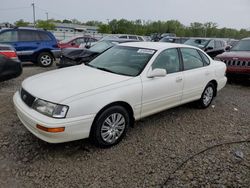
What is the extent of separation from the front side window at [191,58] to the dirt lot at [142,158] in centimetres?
111

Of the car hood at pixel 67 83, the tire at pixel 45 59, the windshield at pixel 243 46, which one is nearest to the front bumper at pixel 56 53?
the tire at pixel 45 59

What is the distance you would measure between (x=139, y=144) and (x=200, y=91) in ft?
6.73

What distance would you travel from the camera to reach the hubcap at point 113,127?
10.3 ft

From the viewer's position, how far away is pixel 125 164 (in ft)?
9.62

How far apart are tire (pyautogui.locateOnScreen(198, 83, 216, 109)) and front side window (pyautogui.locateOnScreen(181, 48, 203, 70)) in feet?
2.02

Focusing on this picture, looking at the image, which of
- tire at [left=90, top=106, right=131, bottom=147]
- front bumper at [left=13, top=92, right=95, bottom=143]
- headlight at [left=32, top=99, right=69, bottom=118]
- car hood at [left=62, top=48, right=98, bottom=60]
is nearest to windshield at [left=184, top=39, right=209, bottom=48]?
car hood at [left=62, top=48, right=98, bottom=60]

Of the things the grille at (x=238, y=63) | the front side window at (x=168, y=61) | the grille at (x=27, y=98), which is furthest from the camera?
the grille at (x=238, y=63)

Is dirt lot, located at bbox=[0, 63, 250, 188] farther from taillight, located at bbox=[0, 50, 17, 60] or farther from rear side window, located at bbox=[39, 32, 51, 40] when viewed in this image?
rear side window, located at bbox=[39, 32, 51, 40]

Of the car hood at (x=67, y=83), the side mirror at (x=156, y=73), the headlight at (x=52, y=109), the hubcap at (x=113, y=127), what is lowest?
the hubcap at (x=113, y=127)

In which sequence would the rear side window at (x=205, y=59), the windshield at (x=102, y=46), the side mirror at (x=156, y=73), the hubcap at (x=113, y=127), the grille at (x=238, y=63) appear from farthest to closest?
the windshield at (x=102, y=46) < the grille at (x=238, y=63) < the rear side window at (x=205, y=59) < the side mirror at (x=156, y=73) < the hubcap at (x=113, y=127)

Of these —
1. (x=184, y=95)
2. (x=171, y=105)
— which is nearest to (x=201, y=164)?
(x=171, y=105)

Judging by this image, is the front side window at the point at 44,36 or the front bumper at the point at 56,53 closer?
the front side window at the point at 44,36

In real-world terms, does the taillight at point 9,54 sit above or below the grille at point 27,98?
above

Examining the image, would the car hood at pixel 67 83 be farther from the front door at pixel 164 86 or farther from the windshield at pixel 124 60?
the front door at pixel 164 86
